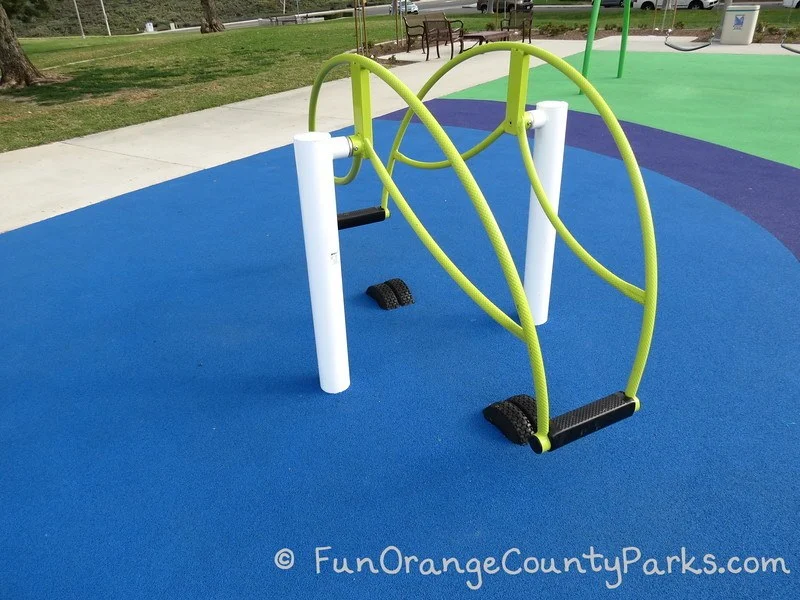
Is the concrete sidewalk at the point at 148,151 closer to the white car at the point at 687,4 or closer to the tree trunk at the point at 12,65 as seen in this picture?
the tree trunk at the point at 12,65

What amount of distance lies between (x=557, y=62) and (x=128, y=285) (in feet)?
8.33

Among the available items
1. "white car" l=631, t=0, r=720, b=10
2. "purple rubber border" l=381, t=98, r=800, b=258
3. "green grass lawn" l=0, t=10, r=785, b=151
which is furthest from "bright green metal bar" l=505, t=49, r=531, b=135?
"white car" l=631, t=0, r=720, b=10

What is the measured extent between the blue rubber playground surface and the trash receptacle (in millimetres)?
9820

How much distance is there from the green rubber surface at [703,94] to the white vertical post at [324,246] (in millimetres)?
4523

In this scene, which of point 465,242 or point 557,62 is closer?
point 557,62

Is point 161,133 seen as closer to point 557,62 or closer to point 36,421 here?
point 36,421

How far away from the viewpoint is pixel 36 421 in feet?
7.44

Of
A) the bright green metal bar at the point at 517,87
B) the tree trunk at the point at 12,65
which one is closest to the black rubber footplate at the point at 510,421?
the bright green metal bar at the point at 517,87

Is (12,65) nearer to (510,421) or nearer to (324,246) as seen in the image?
(324,246)

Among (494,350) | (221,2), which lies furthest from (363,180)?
(221,2)

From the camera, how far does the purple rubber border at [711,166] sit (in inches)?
153

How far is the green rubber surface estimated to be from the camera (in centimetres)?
567

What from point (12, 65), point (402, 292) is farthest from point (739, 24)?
point (12, 65)

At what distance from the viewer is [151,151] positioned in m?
5.57
